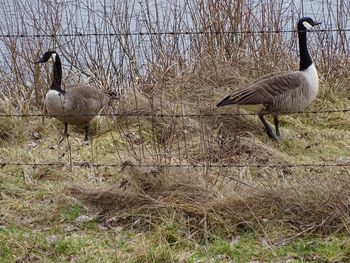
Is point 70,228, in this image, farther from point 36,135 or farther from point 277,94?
point 277,94

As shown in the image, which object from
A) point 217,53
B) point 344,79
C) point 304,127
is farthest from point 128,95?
point 344,79

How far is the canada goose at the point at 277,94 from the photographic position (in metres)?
6.94

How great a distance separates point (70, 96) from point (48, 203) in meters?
2.26

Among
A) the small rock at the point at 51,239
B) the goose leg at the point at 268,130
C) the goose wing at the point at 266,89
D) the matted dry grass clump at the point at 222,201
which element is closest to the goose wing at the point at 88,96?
the goose wing at the point at 266,89

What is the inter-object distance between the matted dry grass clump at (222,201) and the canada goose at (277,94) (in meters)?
1.83

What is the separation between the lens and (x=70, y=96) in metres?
7.46

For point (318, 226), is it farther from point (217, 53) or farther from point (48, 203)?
point (217, 53)

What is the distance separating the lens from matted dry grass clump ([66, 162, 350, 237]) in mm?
4754

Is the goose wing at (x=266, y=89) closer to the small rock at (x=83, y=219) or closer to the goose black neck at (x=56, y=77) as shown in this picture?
the goose black neck at (x=56, y=77)

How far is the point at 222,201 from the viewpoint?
483cm

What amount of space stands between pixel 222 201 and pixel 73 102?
303cm

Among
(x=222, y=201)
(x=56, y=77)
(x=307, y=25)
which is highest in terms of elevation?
(x=307, y=25)

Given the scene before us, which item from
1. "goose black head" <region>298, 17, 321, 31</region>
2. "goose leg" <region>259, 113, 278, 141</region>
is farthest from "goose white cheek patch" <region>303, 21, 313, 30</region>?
"goose leg" <region>259, 113, 278, 141</region>

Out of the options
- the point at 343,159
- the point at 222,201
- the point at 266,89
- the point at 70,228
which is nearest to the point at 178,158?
the point at 222,201
